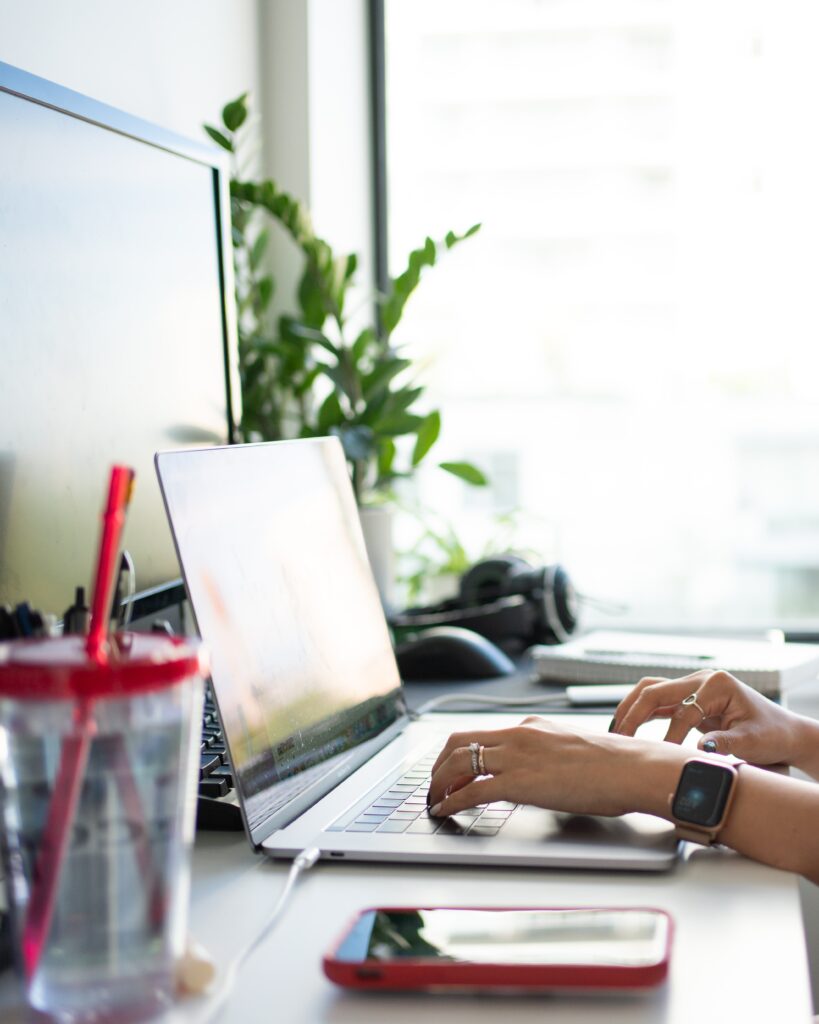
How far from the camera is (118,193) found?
107cm

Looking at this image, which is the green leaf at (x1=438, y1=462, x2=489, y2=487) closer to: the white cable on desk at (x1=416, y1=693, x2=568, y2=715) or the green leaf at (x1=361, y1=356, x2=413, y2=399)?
the green leaf at (x1=361, y1=356, x2=413, y2=399)

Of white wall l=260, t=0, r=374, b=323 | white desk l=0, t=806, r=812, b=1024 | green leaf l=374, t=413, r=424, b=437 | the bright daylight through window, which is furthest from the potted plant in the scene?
white desk l=0, t=806, r=812, b=1024

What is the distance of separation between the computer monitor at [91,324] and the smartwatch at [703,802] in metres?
0.48

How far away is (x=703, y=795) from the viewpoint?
0.82 metres

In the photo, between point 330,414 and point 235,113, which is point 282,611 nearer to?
point 330,414

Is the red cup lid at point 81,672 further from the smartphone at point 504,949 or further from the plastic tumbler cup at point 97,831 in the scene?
the smartphone at point 504,949

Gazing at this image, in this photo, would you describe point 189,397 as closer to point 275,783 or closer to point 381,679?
point 381,679

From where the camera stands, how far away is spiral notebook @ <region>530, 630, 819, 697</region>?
1.36 metres

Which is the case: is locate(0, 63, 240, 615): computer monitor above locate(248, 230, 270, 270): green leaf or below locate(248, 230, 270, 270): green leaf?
below

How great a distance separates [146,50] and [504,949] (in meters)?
1.36

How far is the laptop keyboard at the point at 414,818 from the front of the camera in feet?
2.84


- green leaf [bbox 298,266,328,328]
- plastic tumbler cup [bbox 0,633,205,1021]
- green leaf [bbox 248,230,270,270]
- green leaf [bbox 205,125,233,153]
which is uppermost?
green leaf [bbox 205,125,233,153]

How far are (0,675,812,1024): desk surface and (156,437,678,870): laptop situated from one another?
0.02m

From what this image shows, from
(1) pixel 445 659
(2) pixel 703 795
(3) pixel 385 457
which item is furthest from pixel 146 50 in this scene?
(2) pixel 703 795
